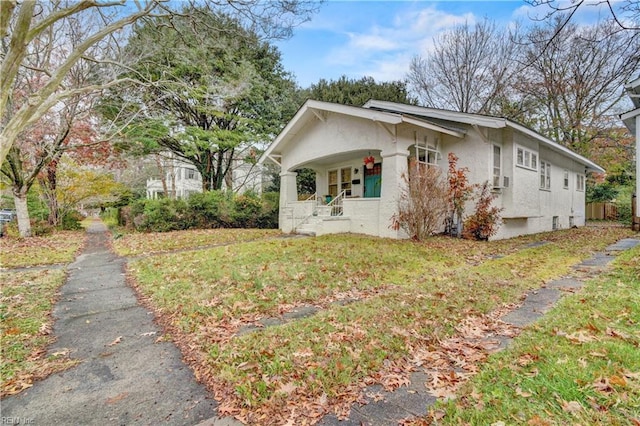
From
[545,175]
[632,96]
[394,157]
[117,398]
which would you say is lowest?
[117,398]

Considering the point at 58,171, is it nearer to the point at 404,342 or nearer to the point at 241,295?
the point at 241,295

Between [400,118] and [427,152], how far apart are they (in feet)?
8.62

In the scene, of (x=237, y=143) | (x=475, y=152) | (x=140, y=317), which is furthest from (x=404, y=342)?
(x=237, y=143)

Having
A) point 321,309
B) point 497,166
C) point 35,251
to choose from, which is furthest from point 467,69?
point 35,251

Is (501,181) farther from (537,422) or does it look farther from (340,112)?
(537,422)

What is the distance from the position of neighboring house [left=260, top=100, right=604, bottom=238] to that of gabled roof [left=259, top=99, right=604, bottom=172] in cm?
3

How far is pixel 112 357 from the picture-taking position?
3451 mm

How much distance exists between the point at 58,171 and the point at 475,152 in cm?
1878

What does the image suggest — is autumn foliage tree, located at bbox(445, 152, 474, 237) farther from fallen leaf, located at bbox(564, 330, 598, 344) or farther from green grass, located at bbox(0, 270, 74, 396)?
green grass, located at bbox(0, 270, 74, 396)

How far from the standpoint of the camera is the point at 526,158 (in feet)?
42.7

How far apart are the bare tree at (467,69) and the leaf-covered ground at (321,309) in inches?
695

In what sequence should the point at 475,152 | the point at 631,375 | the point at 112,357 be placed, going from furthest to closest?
the point at 475,152
the point at 112,357
the point at 631,375

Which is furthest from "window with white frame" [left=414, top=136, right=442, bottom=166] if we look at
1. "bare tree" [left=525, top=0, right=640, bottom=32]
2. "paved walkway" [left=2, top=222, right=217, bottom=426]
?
"paved walkway" [left=2, top=222, right=217, bottom=426]

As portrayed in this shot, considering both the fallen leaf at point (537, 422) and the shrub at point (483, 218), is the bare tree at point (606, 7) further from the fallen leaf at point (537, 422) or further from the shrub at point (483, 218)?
the shrub at point (483, 218)
